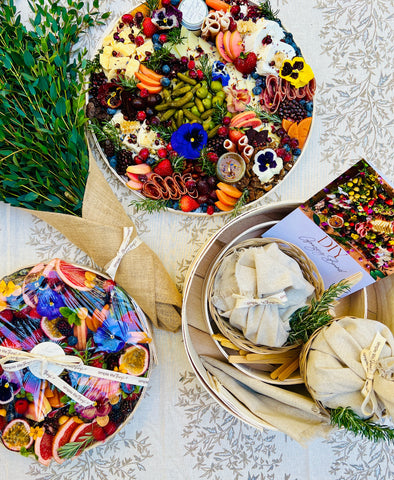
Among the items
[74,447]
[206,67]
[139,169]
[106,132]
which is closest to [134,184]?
[139,169]

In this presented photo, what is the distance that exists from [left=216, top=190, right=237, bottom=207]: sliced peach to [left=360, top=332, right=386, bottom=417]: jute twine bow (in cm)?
44

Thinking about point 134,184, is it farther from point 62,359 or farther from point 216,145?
point 62,359

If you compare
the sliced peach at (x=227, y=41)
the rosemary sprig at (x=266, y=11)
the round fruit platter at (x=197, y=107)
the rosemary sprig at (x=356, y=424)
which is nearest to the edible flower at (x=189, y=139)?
the round fruit platter at (x=197, y=107)

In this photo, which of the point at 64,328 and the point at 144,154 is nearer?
the point at 64,328

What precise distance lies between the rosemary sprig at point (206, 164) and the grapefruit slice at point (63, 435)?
62 cm

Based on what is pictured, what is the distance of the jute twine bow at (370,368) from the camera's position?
24.9 inches

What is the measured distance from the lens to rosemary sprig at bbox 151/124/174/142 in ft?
3.06

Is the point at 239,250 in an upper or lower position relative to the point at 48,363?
upper

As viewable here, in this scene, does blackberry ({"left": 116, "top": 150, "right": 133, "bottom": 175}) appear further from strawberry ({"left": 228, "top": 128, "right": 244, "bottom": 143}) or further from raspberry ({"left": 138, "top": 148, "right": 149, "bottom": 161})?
strawberry ({"left": 228, "top": 128, "right": 244, "bottom": 143})

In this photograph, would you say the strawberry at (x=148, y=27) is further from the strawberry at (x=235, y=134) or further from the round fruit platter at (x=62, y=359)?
the round fruit platter at (x=62, y=359)

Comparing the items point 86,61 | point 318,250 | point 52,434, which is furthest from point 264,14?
point 52,434

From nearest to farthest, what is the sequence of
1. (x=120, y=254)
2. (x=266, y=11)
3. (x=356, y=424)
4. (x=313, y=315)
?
(x=356, y=424) < (x=313, y=315) < (x=120, y=254) < (x=266, y=11)

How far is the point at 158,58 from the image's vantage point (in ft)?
3.06

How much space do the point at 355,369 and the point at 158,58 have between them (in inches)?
31.3
